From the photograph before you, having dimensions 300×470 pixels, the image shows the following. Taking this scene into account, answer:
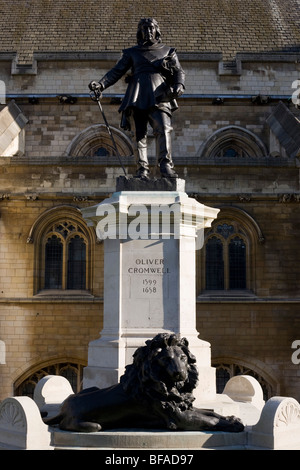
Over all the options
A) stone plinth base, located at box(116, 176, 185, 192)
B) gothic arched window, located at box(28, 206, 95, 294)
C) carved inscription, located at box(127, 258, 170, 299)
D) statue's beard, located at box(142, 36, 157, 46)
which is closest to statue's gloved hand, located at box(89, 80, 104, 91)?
statue's beard, located at box(142, 36, 157, 46)

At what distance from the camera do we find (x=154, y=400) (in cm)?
612

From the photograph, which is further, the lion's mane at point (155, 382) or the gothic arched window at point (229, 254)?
the gothic arched window at point (229, 254)

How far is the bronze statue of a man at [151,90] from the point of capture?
7.84m

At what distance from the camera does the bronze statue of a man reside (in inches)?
309

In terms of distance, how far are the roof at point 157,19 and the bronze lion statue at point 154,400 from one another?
57.7 ft

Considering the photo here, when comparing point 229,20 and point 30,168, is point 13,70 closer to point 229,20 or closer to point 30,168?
point 30,168

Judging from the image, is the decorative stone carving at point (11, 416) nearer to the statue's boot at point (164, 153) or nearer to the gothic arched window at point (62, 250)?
the statue's boot at point (164, 153)

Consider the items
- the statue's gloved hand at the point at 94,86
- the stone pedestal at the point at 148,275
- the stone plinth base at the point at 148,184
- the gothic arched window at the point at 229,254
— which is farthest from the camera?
the gothic arched window at the point at 229,254

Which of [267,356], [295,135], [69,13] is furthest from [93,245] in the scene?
[69,13]

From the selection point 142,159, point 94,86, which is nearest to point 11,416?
point 142,159

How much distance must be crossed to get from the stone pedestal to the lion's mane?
0.88m

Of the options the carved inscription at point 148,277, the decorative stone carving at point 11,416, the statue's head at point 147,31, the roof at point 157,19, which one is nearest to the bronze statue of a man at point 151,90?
the statue's head at point 147,31

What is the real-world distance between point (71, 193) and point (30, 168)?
3.93ft

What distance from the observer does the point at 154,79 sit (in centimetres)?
792
